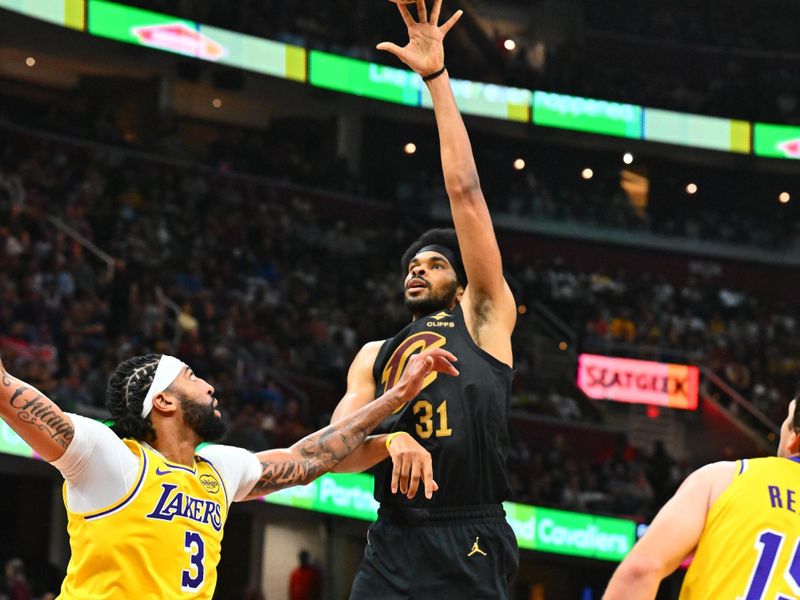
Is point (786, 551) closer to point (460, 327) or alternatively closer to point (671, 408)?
A: point (460, 327)

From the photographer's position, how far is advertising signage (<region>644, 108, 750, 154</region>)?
34500 mm

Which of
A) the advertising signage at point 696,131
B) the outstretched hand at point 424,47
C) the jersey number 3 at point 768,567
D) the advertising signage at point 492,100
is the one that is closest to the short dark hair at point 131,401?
the outstretched hand at point 424,47

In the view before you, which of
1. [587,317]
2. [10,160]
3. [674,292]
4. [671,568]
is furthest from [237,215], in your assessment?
[671,568]

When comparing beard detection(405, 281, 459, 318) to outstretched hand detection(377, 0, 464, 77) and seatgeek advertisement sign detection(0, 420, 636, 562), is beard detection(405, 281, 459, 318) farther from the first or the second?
seatgeek advertisement sign detection(0, 420, 636, 562)

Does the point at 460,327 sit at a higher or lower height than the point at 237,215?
lower

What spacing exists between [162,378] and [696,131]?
3162 centimetres

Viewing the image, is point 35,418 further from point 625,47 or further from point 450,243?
point 625,47

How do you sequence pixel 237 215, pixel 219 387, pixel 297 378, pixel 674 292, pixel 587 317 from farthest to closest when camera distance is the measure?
pixel 674 292 → pixel 587 317 → pixel 237 215 → pixel 297 378 → pixel 219 387

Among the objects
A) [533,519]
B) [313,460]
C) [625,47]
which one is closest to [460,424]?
[313,460]

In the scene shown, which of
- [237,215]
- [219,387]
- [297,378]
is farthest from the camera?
[237,215]

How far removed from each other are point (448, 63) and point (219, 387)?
17168 mm

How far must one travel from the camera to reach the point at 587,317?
29031mm

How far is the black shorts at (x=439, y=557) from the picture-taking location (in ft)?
17.4

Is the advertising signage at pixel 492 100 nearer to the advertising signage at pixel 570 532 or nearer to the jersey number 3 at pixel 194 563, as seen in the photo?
the advertising signage at pixel 570 532
